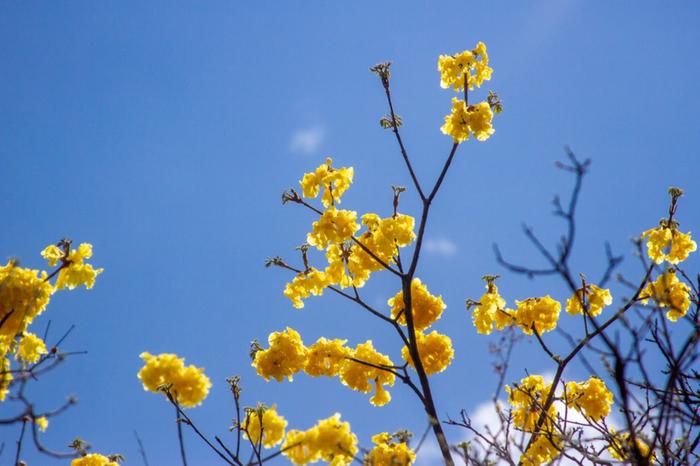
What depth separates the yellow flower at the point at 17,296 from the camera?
3818 mm

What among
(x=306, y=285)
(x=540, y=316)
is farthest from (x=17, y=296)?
(x=540, y=316)

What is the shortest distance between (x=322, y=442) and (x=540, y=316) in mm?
2666

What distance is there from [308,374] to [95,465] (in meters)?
1.96

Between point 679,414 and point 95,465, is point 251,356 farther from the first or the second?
point 679,414

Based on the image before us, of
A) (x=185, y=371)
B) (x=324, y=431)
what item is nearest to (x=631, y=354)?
(x=324, y=431)

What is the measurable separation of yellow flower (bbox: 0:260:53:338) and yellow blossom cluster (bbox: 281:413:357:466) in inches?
74.9

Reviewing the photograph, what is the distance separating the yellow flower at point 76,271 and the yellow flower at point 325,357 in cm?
189

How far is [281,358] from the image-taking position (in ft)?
16.2

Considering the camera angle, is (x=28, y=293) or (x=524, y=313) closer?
(x=28, y=293)

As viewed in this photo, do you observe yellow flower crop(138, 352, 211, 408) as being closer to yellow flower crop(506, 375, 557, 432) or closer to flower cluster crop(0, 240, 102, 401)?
flower cluster crop(0, 240, 102, 401)

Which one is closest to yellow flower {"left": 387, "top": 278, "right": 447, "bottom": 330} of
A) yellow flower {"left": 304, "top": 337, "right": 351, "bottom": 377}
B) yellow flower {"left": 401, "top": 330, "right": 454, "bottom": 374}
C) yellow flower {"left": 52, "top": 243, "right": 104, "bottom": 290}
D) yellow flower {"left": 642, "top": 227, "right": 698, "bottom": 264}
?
yellow flower {"left": 401, "top": 330, "right": 454, "bottom": 374}

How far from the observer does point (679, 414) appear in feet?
10.4

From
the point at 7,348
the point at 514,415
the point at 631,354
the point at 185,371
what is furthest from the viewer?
the point at 514,415

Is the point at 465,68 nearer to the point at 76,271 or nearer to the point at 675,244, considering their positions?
the point at 675,244
